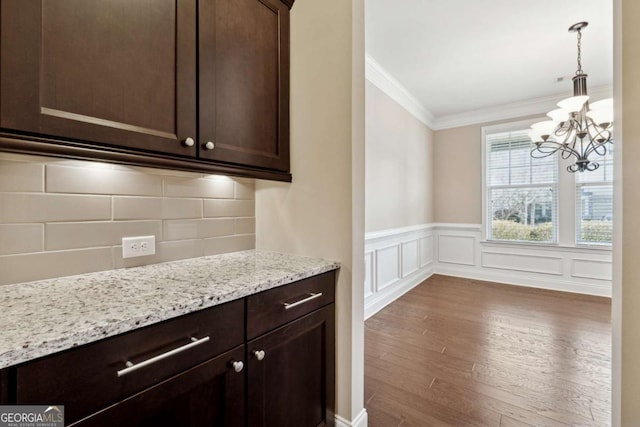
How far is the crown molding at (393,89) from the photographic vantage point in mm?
3072

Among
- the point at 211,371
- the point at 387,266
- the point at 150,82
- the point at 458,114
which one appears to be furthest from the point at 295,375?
the point at 458,114

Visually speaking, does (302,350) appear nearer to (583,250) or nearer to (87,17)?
(87,17)

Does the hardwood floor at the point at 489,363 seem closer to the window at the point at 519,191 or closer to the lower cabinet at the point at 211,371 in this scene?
the lower cabinet at the point at 211,371

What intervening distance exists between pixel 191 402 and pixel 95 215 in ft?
2.72

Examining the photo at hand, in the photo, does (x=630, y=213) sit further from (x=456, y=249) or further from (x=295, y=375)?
(x=456, y=249)

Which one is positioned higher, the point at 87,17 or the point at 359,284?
the point at 87,17

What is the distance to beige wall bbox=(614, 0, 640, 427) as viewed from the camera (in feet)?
2.97

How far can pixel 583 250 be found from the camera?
378 centimetres

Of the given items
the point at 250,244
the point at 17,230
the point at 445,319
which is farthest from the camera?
the point at 445,319

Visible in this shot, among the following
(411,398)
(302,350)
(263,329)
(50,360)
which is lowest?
(411,398)

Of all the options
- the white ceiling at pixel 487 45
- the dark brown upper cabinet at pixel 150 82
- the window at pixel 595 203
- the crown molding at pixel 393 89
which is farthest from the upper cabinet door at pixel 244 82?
the window at pixel 595 203

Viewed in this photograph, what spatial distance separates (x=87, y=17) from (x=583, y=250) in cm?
523

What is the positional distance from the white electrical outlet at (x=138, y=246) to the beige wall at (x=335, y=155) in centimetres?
68

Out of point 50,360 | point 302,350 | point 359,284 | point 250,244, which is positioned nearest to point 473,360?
point 359,284
